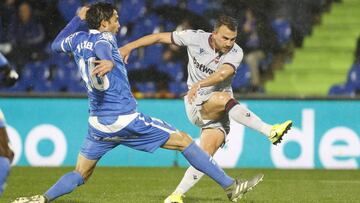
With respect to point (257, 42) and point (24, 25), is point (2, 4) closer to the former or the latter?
point (24, 25)

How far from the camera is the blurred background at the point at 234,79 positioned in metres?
13.3

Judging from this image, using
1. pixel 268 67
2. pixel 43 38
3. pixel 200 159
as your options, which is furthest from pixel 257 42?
pixel 200 159

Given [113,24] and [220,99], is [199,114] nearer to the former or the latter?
[220,99]

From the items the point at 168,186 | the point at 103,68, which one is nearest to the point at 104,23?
the point at 103,68

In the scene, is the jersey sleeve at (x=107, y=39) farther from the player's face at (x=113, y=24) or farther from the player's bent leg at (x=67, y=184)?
the player's bent leg at (x=67, y=184)

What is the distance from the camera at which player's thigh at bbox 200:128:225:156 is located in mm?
8891

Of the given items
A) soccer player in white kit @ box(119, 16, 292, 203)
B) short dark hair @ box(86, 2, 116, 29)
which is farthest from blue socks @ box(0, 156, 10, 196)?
soccer player in white kit @ box(119, 16, 292, 203)

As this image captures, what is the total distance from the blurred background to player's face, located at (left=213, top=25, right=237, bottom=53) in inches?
183

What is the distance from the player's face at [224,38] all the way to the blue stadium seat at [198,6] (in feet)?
18.7

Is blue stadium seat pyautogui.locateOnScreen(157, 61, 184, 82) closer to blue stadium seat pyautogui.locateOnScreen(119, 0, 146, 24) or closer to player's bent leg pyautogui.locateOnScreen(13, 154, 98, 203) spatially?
blue stadium seat pyautogui.locateOnScreen(119, 0, 146, 24)

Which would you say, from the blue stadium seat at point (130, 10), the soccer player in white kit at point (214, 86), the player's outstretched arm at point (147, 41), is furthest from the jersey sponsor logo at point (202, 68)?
the blue stadium seat at point (130, 10)

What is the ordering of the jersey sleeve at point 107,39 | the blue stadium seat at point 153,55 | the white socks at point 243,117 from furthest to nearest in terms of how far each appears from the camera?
the blue stadium seat at point 153,55, the white socks at point 243,117, the jersey sleeve at point 107,39

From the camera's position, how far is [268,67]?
47.9ft

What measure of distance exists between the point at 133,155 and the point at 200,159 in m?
5.95
